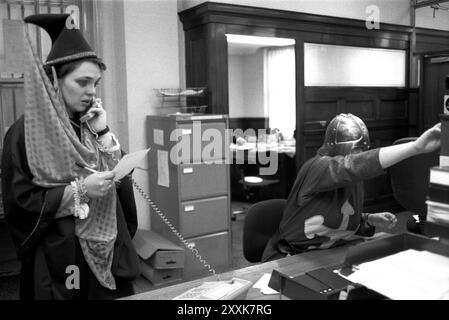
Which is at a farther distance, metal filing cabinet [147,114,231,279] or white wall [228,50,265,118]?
white wall [228,50,265,118]

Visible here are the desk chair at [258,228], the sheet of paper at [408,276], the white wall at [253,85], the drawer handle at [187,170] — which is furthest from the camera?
the white wall at [253,85]

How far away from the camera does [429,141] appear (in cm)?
114

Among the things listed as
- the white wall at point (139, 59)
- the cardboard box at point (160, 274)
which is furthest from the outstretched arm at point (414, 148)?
the white wall at point (139, 59)

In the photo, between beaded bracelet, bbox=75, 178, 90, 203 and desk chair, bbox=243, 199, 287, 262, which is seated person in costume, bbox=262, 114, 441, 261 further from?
beaded bracelet, bbox=75, 178, 90, 203

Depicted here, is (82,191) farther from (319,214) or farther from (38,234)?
(319,214)

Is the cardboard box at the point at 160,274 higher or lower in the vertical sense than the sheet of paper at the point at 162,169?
lower

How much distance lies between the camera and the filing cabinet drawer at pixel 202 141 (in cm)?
334

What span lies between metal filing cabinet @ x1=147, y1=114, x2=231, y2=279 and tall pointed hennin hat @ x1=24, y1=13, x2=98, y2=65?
1.77 meters

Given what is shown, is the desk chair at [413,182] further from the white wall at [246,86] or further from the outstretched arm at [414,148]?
the white wall at [246,86]

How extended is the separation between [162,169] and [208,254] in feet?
2.66

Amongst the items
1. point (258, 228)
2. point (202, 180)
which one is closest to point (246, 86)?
point (202, 180)

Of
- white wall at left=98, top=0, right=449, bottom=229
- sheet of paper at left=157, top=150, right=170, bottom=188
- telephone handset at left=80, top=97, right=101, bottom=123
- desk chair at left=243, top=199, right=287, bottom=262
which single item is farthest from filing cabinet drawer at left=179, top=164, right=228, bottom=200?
telephone handset at left=80, top=97, right=101, bottom=123

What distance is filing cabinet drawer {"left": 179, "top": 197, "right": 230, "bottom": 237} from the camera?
338 cm

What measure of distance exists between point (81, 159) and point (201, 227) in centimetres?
207
